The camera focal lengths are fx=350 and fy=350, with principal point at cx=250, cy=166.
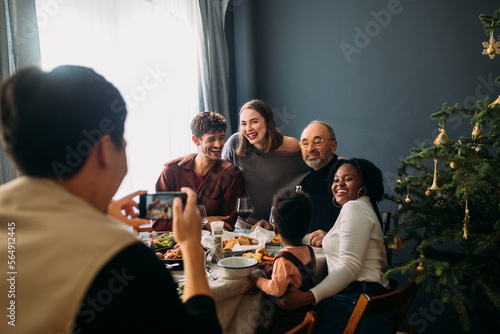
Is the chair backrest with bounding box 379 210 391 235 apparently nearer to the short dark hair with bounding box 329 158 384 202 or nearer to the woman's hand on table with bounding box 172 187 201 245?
the short dark hair with bounding box 329 158 384 202

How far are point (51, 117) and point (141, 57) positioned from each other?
2638mm

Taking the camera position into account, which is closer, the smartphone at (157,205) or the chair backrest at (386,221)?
the smartphone at (157,205)

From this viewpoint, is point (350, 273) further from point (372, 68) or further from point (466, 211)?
point (372, 68)

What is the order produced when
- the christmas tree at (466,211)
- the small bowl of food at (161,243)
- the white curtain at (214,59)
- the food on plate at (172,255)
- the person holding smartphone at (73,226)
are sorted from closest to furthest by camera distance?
the person holding smartphone at (73,226), the christmas tree at (466,211), the food on plate at (172,255), the small bowl of food at (161,243), the white curtain at (214,59)

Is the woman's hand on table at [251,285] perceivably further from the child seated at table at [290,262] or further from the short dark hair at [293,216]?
the short dark hair at [293,216]

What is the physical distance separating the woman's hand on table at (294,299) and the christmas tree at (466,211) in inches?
16.0

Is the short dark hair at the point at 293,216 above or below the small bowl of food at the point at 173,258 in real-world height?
above

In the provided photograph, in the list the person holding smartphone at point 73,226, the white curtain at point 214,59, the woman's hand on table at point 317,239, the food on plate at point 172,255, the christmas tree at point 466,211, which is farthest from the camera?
the white curtain at point 214,59

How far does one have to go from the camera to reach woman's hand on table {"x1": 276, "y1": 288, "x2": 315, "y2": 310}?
1344 millimetres

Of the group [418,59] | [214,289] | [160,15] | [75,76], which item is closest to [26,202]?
[75,76]

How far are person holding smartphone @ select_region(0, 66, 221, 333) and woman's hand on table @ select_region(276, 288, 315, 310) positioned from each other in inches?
27.9

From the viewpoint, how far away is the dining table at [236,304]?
4.23 ft

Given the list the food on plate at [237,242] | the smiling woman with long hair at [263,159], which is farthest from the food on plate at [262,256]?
the smiling woman with long hair at [263,159]

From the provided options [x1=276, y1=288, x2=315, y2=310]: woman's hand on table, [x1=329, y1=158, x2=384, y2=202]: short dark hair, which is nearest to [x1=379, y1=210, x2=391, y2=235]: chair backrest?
[x1=329, y1=158, x2=384, y2=202]: short dark hair
